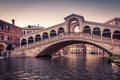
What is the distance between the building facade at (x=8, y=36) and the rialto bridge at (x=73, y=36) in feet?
13.3

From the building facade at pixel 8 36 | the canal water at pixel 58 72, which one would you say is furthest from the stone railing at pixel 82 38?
the canal water at pixel 58 72

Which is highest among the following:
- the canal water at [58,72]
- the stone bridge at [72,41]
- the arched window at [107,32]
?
the arched window at [107,32]

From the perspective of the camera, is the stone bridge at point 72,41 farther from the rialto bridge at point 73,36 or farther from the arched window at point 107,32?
the arched window at point 107,32

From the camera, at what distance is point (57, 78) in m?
17.9

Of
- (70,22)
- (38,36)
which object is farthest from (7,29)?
(70,22)

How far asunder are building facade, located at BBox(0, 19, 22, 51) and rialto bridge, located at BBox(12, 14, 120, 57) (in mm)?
4045

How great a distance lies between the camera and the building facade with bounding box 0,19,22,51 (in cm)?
4575

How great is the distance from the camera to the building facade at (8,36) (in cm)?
4575

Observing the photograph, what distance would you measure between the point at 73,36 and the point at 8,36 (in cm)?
1902

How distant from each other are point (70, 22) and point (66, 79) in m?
28.9

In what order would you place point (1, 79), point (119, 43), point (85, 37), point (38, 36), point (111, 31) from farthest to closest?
point (38, 36) → point (111, 31) → point (85, 37) → point (119, 43) → point (1, 79)

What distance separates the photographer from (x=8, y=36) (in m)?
48.6

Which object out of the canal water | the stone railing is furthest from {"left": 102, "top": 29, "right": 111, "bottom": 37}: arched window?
the canal water

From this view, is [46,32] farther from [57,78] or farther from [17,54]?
[57,78]
